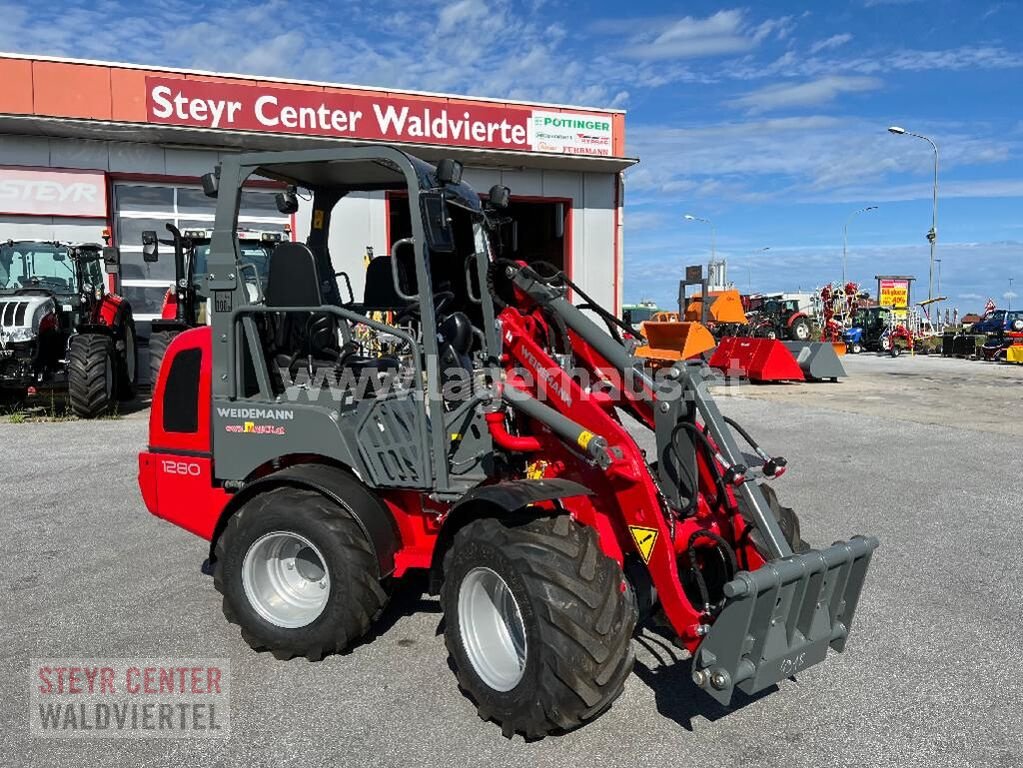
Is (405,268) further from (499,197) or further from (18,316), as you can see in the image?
(18,316)

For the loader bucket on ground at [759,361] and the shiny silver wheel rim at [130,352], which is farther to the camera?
the loader bucket on ground at [759,361]

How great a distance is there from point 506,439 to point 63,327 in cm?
1102

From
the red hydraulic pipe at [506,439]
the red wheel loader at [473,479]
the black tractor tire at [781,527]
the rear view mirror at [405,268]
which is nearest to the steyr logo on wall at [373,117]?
the red wheel loader at [473,479]

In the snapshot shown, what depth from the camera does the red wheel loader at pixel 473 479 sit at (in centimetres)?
321

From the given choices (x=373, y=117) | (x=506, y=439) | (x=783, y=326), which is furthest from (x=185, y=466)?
(x=783, y=326)

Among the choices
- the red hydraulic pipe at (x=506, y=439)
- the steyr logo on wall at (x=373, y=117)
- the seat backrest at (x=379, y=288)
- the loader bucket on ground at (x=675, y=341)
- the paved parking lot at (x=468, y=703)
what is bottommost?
the paved parking lot at (x=468, y=703)

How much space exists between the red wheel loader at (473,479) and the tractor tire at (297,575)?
1 centimetres

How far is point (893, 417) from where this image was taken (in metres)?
13.1

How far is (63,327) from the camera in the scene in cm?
1249

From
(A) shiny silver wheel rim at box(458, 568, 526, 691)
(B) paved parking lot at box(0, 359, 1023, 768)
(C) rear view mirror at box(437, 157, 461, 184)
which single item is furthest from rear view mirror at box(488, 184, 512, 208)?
(B) paved parking lot at box(0, 359, 1023, 768)

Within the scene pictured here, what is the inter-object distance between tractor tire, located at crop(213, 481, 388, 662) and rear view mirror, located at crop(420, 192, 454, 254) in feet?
4.62

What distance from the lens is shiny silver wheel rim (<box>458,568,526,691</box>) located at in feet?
11.5

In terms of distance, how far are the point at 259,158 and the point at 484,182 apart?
50.0 feet

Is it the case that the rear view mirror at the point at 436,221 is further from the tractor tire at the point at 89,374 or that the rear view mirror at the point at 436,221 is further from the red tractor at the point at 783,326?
the red tractor at the point at 783,326
